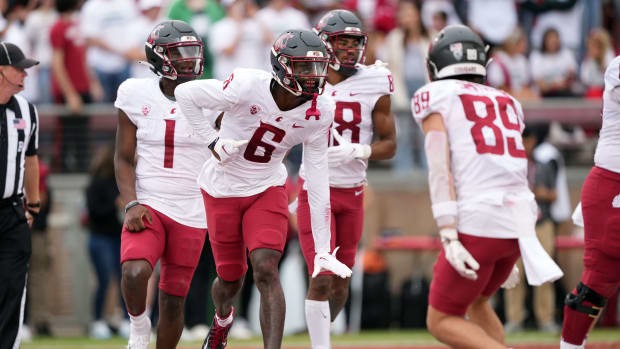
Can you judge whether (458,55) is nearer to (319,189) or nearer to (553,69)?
(319,189)

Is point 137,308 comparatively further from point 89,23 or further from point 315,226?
point 89,23

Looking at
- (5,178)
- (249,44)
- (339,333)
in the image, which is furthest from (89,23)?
(5,178)

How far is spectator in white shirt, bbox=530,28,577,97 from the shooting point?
1370 cm

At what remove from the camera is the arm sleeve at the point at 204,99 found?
650cm

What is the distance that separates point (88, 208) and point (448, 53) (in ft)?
20.2

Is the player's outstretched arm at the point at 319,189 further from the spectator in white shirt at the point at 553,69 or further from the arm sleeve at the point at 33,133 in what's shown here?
the spectator in white shirt at the point at 553,69

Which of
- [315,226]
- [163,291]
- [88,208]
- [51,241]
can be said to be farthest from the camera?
[51,241]

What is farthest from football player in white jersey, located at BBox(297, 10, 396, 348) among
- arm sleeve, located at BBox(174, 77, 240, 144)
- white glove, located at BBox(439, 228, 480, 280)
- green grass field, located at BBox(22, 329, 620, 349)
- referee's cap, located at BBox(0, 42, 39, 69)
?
green grass field, located at BBox(22, 329, 620, 349)

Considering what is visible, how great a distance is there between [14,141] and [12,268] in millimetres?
862

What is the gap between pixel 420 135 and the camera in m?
13.2

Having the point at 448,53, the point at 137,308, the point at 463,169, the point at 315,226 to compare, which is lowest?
the point at 137,308

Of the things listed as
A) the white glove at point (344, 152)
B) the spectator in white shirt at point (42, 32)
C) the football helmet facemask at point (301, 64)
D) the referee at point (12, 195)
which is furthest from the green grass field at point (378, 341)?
the football helmet facemask at point (301, 64)

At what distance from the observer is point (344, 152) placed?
23.7ft

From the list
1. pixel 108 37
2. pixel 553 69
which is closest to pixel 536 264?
pixel 108 37
